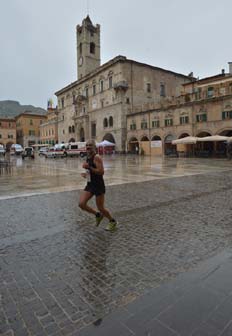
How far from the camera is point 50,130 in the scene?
73500 mm

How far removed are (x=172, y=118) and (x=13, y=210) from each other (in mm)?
34077

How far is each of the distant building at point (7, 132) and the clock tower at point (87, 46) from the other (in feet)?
123

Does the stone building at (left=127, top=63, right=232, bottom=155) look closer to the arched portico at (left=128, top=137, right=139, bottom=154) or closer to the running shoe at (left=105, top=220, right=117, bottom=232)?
the arched portico at (left=128, top=137, right=139, bottom=154)

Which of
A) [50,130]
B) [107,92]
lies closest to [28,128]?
[50,130]

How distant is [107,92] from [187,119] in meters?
19.8

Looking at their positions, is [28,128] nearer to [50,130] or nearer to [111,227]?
[50,130]

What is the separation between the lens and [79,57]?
196ft

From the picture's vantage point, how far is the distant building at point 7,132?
8112cm

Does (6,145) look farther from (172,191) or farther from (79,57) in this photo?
(172,191)

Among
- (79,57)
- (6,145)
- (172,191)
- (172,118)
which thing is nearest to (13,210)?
(172,191)

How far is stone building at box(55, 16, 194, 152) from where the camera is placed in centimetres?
4466

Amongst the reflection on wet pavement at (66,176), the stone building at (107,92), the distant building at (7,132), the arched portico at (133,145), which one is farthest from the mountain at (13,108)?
the reflection on wet pavement at (66,176)

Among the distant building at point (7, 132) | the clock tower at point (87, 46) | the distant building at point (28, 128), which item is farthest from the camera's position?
the distant building at point (28, 128)

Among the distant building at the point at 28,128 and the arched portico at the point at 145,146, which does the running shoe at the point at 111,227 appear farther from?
the distant building at the point at 28,128
